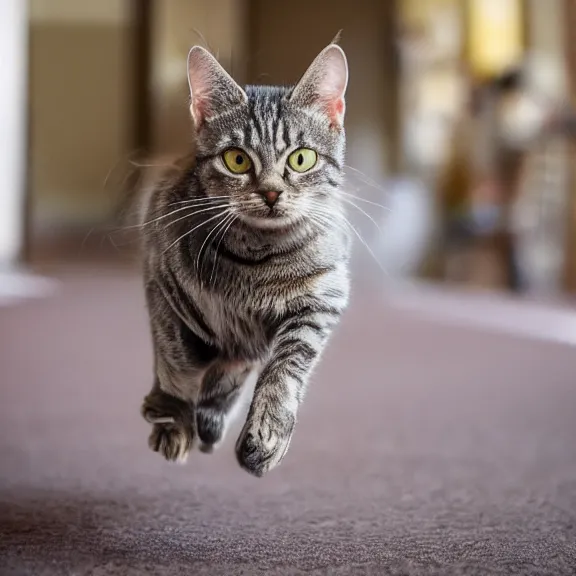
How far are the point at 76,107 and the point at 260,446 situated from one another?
2.18 meters

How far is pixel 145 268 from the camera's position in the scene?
0.78 m

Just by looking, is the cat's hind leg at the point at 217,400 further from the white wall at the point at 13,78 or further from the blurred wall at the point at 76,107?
the white wall at the point at 13,78

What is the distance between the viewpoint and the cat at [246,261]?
735mm

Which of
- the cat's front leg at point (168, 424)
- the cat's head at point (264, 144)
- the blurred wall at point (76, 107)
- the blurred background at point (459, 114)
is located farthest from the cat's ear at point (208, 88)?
the blurred background at point (459, 114)

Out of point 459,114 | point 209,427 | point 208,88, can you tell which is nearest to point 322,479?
point 209,427

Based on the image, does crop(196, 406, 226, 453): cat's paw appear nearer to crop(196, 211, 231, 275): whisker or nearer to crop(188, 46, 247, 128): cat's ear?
crop(196, 211, 231, 275): whisker

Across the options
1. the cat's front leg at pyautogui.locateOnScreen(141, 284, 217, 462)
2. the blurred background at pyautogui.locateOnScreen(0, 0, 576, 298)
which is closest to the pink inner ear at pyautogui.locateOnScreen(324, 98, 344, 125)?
the cat's front leg at pyautogui.locateOnScreen(141, 284, 217, 462)

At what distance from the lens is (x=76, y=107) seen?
268 cm

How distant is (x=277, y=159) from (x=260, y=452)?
27 centimetres

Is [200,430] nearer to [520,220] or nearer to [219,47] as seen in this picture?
[219,47]

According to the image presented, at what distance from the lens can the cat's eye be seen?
2.44ft

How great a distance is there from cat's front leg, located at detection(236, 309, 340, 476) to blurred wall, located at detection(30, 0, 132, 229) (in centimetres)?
25

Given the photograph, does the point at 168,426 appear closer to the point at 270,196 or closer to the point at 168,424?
the point at 168,424

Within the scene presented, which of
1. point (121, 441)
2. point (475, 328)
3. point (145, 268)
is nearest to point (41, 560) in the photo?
point (145, 268)
